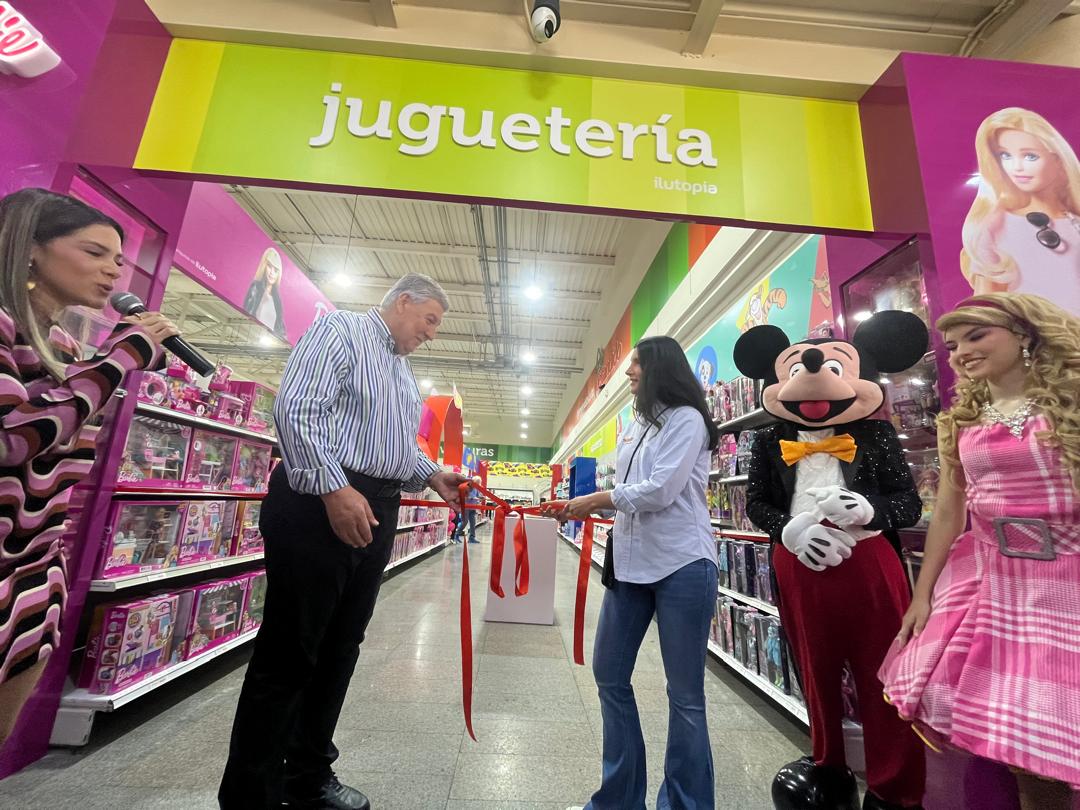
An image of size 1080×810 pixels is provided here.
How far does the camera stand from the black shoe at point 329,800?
1440 mm

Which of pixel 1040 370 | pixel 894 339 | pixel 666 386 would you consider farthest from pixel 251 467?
pixel 1040 370

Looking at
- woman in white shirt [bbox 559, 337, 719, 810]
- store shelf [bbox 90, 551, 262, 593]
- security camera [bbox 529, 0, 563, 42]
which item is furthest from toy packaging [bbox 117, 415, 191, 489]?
security camera [bbox 529, 0, 563, 42]

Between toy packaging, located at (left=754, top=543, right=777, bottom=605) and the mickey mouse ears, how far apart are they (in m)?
1.54

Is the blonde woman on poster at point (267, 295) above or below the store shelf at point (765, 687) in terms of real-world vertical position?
above

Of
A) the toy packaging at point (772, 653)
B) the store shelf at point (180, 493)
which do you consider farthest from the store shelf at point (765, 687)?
the store shelf at point (180, 493)

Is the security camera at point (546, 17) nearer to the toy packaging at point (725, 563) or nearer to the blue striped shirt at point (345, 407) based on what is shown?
the blue striped shirt at point (345, 407)

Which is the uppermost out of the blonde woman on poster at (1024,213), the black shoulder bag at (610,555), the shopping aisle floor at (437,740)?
the blonde woman on poster at (1024,213)

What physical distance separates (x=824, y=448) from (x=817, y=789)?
104cm

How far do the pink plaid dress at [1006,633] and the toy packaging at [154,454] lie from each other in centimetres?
304

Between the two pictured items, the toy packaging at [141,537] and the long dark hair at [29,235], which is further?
the toy packaging at [141,537]

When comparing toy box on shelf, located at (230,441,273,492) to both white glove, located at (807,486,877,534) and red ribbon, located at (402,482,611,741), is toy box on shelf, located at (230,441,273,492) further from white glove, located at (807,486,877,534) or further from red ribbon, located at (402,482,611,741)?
white glove, located at (807,486,877,534)

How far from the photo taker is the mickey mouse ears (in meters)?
1.51

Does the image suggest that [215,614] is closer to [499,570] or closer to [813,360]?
[499,570]

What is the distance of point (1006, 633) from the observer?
3.38ft
